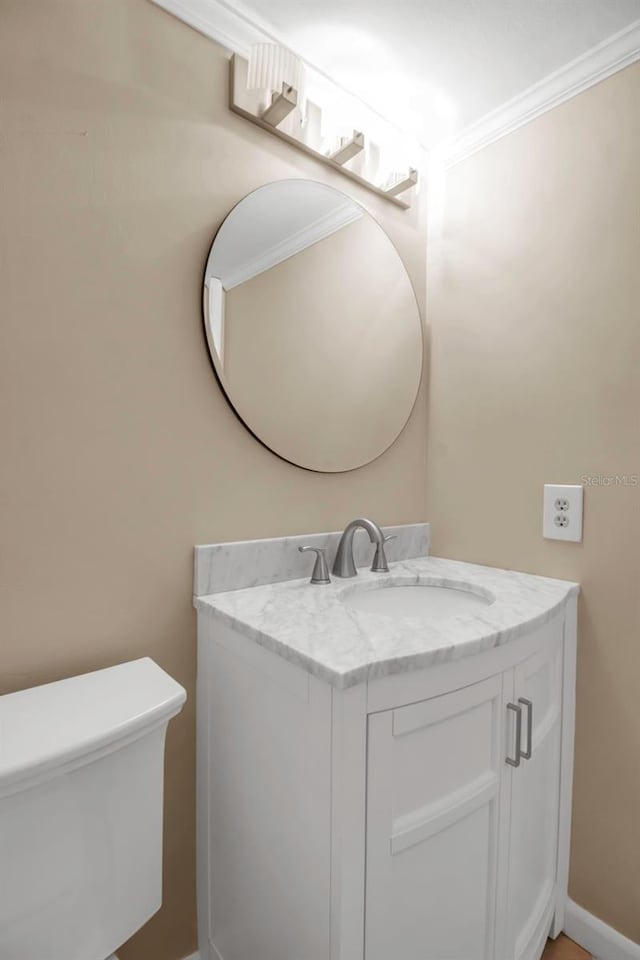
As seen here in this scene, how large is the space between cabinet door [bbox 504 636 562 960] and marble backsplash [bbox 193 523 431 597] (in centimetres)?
53

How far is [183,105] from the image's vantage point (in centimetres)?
108

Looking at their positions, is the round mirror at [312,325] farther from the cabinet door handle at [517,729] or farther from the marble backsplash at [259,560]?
the cabinet door handle at [517,729]

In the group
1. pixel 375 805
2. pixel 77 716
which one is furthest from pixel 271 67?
pixel 375 805

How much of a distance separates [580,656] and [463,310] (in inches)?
40.7

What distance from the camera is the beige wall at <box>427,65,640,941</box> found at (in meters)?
1.18

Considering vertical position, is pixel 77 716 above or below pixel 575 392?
below

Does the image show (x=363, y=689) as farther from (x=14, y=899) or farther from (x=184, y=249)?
(x=184, y=249)

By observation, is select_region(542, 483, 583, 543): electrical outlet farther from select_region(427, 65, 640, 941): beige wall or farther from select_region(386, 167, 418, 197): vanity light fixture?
select_region(386, 167, 418, 197): vanity light fixture

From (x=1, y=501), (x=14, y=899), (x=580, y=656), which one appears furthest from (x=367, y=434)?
(x=14, y=899)

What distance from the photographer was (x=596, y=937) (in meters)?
1.19

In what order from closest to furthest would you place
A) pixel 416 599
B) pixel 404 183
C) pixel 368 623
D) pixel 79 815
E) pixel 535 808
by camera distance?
pixel 79 815 → pixel 368 623 → pixel 535 808 → pixel 416 599 → pixel 404 183

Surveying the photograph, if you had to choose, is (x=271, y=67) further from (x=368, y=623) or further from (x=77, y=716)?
(x=77, y=716)

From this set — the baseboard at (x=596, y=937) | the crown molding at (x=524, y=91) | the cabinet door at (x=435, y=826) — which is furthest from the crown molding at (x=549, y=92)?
the baseboard at (x=596, y=937)

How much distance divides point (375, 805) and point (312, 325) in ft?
3.51
